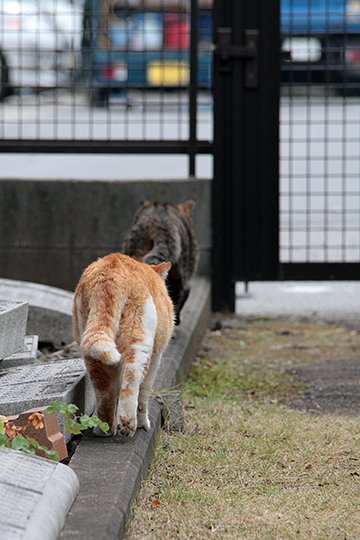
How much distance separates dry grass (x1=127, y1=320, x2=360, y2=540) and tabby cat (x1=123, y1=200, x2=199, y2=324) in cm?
56

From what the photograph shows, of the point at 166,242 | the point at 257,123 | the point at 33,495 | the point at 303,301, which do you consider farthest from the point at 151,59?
the point at 33,495

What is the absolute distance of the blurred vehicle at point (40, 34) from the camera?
10.0m

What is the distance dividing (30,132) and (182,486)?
13940 mm

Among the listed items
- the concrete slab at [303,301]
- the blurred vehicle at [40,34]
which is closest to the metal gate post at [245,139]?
the concrete slab at [303,301]

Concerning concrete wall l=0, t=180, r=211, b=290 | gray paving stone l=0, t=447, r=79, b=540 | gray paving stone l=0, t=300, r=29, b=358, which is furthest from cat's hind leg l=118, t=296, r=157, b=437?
concrete wall l=0, t=180, r=211, b=290

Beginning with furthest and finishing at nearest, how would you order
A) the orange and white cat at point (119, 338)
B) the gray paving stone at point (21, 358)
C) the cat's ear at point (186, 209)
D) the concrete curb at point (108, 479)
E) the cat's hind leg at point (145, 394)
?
the cat's ear at point (186, 209)
the gray paving stone at point (21, 358)
the cat's hind leg at point (145, 394)
the orange and white cat at point (119, 338)
the concrete curb at point (108, 479)

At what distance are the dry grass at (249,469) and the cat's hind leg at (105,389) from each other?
29 cm

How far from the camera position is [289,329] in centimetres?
964

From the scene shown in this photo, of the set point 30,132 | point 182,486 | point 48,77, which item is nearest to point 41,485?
point 182,486

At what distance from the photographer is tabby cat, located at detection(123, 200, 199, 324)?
756 centimetres

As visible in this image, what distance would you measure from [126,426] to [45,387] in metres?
0.54

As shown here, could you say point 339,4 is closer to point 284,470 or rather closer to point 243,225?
point 243,225

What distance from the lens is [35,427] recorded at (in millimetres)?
4512

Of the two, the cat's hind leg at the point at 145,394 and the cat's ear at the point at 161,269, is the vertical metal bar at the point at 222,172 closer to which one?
the cat's ear at the point at 161,269
